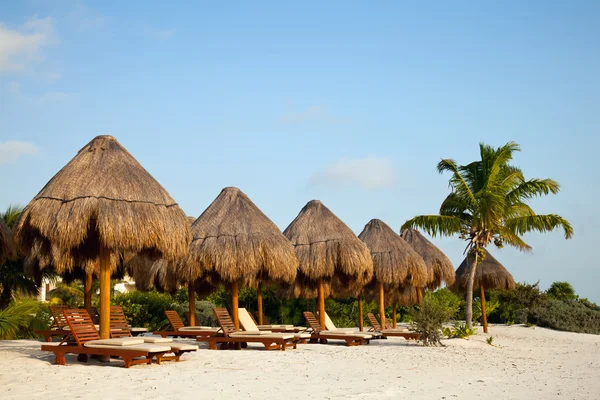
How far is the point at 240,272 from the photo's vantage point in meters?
14.1

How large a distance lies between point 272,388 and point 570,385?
3.95 metres

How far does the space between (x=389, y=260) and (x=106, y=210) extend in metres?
10.9

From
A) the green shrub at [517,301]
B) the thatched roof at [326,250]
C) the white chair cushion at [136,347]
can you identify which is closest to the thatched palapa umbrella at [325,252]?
the thatched roof at [326,250]

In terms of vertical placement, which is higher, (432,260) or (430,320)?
(432,260)

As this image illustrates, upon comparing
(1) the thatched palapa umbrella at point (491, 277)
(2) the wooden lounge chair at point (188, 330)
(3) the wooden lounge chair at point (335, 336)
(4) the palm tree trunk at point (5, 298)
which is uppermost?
(1) the thatched palapa umbrella at point (491, 277)

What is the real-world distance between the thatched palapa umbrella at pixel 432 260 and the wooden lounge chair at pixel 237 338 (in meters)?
10.0

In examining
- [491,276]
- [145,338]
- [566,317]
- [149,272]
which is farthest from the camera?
[566,317]

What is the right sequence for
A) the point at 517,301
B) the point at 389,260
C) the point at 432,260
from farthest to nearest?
the point at 517,301
the point at 432,260
the point at 389,260

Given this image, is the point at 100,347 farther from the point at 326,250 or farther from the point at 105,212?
the point at 326,250

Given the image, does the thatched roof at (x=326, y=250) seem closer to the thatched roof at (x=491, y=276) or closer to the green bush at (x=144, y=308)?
the green bush at (x=144, y=308)

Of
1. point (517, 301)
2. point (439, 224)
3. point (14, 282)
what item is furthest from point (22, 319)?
point (517, 301)

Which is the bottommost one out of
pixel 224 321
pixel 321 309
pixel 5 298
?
pixel 224 321

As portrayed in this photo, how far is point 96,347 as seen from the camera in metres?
9.64

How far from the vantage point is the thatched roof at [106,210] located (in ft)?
33.4
